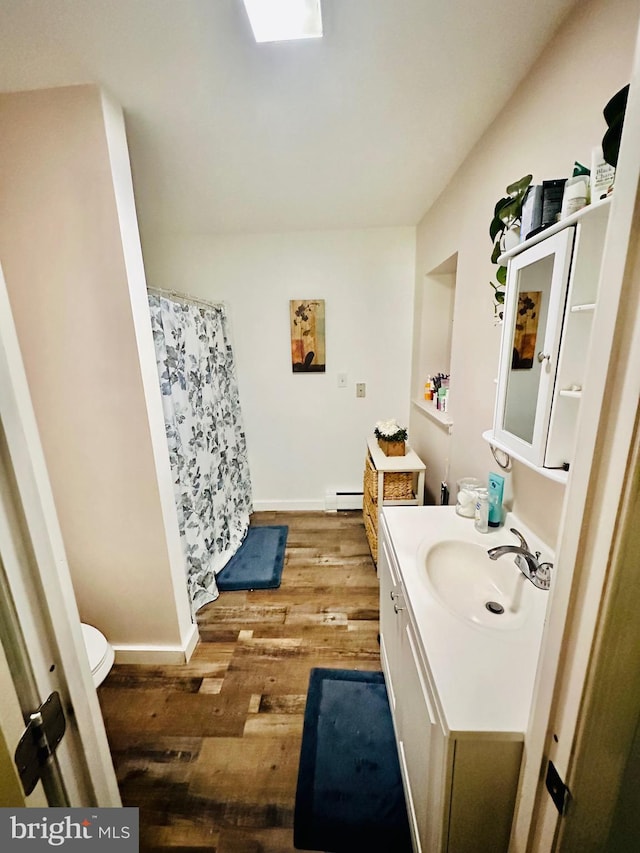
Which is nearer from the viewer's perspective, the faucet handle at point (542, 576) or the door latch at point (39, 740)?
the door latch at point (39, 740)

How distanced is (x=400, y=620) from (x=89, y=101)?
2.02 metres

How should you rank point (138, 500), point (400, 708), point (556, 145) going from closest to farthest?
point (556, 145) < point (400, 708) < point (138, 500)

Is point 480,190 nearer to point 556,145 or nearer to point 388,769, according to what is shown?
point 556,145

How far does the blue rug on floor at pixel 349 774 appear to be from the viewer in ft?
3.18

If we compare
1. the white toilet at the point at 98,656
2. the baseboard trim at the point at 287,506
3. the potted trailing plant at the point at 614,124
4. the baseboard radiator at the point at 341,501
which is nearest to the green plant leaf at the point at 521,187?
the potted trailing plant at the point at 614,124

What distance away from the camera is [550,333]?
0.83 meters

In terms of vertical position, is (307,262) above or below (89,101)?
below

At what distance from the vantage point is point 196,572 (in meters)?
1.83

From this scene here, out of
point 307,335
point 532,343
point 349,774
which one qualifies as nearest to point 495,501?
point 532,343

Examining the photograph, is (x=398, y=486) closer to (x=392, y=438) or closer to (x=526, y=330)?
(x=392, y=438)

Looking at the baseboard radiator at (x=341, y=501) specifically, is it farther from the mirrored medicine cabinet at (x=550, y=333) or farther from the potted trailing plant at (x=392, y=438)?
the mirrored medicine cabinet at (x=550, y=333)

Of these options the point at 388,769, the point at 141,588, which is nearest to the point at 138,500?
the point at 141,588

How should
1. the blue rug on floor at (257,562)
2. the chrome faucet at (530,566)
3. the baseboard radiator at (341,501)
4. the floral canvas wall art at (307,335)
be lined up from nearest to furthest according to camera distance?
the chrome faucet at (530,566) → the blue rug on floor at (257,562) → the floral canvas wall art at (307,335) → the baseboard radiator at (341,501)

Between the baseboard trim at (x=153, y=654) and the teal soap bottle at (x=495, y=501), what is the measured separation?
1.52 metres
